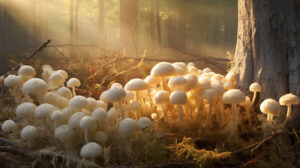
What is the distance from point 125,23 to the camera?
700cm

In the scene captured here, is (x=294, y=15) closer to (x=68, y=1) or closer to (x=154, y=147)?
(x=154, y=147)

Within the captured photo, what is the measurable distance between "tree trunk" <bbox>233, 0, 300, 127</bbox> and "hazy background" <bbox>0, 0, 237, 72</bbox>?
281 cm

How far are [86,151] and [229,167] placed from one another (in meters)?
0.94

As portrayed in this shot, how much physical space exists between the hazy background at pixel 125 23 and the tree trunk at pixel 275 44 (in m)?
2.81

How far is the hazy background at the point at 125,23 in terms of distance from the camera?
759 cm

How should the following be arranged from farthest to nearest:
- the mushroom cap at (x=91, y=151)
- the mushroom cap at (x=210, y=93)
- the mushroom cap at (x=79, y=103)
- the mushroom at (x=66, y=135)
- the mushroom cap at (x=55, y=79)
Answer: the mushroom cap at (x=55, y=79), the mushroom cap at (x=210, y=93), the mushroom cap at (x=79, y=103), the mushroom at (x=66, y=135), the mushroom cap at (x=91, y=151)

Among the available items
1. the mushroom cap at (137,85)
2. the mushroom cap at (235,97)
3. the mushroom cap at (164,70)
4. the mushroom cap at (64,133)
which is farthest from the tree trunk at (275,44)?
the mushroom cap at (64,133)

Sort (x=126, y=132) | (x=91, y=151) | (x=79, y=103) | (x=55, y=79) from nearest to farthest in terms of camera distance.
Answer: (x=91, y=151) → (x=126, y=132) → (x=79, y=103) → (x=55, y=79)

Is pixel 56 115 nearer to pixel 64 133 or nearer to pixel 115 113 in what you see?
pixel 64 133

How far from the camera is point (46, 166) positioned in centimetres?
138

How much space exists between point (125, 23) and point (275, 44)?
5799mm

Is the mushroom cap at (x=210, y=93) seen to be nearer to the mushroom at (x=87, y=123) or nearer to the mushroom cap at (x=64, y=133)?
the mushroom at (x=87, y=123)

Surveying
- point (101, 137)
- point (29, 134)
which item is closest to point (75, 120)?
point (101, 137)

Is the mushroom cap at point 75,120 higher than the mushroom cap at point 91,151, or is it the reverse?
the mushroom cap at point 75,120
